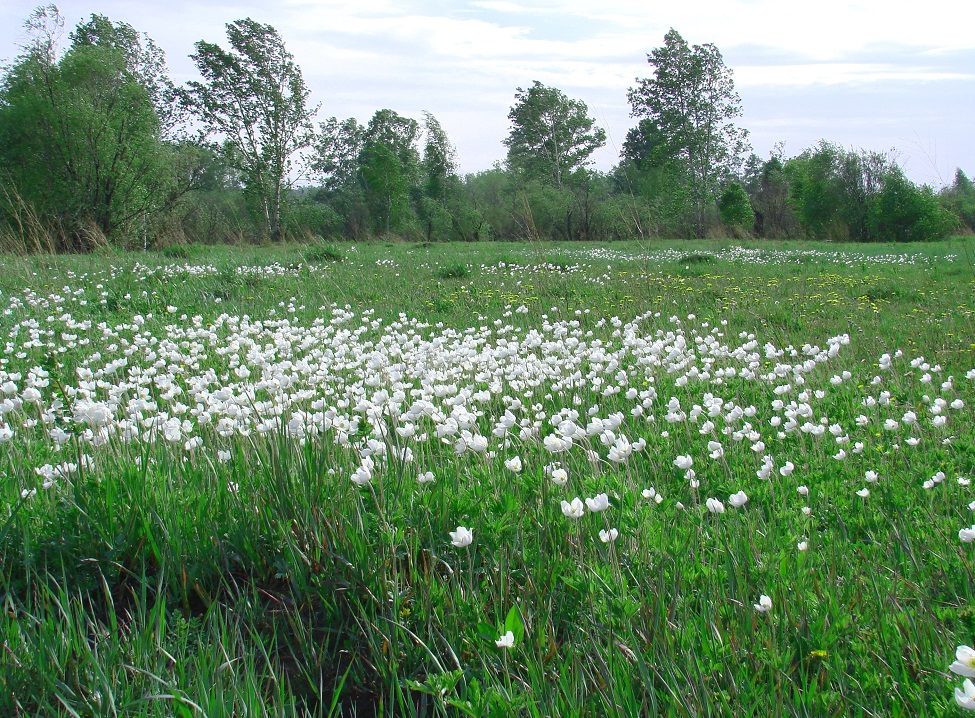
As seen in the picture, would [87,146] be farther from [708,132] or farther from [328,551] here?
[708,132]

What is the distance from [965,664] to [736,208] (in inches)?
1725

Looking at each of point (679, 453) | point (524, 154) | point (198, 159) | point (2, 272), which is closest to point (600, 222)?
point (524, 154)

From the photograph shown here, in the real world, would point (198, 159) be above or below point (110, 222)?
above

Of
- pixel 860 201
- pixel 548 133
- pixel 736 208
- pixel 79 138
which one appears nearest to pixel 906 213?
pixel 860 201

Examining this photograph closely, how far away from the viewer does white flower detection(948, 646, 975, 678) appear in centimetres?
160

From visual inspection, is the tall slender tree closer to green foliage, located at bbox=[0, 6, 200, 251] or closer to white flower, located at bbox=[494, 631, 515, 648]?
green foliage, located at bbox=[0, 6, 200, 251]

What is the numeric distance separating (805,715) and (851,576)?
864mm

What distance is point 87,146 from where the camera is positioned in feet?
94.0

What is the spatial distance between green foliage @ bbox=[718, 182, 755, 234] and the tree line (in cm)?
12

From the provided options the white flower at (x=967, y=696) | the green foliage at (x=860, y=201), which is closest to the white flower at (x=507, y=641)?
the white flower at (x=967, y=696)

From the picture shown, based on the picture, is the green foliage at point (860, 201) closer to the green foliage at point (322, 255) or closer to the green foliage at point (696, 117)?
the green foliage at point (696, 117)

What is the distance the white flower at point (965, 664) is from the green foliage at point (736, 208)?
42.2m

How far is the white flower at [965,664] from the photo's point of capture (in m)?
1.60

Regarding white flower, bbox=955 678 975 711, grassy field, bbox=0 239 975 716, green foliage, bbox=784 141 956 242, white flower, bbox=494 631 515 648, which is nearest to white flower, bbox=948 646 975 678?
white flower, bbox=955 678 975 711
